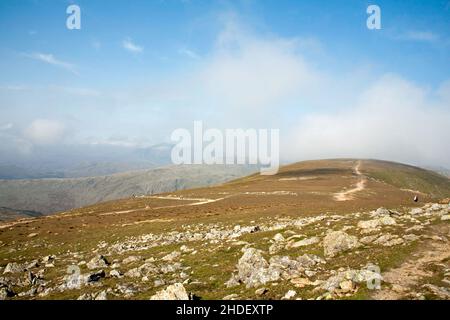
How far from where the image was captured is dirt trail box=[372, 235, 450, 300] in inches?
618

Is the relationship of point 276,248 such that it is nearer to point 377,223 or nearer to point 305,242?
point 305,242

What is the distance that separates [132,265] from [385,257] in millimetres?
20999

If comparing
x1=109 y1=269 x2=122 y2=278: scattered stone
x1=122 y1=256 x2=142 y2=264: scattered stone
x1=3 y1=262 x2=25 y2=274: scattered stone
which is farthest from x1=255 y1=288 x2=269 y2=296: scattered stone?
x1=3 y1=262 x2=25 y2=274: scattered stone

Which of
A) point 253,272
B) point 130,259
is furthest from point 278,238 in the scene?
point 130,259

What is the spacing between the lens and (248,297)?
59.1 ft

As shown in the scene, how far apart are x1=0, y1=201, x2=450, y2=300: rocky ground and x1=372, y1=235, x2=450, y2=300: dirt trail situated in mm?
52

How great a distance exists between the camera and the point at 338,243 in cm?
2519

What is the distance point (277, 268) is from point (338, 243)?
21.8ft

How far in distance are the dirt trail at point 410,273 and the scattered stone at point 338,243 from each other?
5.04 meters

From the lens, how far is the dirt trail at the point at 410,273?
15692mm
